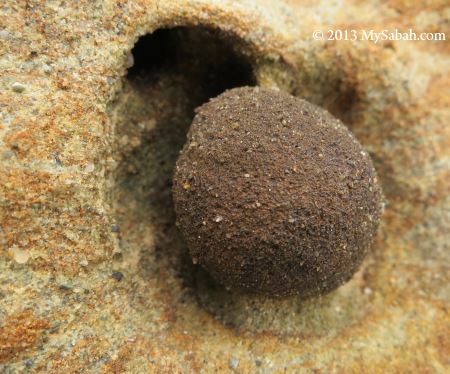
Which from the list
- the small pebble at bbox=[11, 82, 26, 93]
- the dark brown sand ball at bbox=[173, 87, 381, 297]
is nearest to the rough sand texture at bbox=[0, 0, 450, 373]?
the small pebble at bbox=[11, 82, 26, 93]

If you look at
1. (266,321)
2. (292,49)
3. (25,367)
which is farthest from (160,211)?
(292,49)

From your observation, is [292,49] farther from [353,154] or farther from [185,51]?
[353,154]

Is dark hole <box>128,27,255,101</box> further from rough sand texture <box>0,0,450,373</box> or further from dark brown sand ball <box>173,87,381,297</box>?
dark brown sand ball <box>173,87,381,297</box>

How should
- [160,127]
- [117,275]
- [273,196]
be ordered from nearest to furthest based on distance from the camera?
[273,196]
[117,275]
[160,127]

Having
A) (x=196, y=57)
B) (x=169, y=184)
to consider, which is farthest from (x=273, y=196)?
(x=196, y=57)

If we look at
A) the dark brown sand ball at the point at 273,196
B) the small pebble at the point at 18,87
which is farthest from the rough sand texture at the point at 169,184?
the dark brown sand ball at the point at 273,196

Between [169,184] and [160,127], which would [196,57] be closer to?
[160,127]
